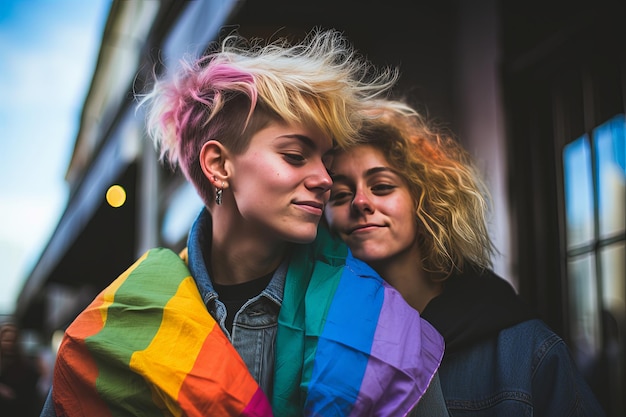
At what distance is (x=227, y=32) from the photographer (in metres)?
4.12

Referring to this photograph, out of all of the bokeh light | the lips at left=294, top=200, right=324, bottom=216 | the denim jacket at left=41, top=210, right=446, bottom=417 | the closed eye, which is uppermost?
the bokeh light

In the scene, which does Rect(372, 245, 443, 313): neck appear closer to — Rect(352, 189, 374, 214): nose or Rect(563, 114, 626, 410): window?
Rect(352, 189, 374, 214): nose

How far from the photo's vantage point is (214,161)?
6.51 feet

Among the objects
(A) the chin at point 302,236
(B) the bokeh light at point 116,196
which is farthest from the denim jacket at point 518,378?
(B) the bokeh light at point 116,196

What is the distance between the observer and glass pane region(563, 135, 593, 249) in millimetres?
3594

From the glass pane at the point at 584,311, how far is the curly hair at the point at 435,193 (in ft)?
5.08

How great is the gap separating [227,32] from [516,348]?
2817 mm

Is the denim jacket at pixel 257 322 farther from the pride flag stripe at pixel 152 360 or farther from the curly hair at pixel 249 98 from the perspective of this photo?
the curly hair at pixel 249 98

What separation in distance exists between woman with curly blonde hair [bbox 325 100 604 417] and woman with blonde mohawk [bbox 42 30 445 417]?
14 centimetres

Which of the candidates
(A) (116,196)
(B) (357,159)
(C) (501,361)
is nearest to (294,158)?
(B) (357,159)

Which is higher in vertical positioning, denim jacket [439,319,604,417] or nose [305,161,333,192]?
nose [305,161,333,192]

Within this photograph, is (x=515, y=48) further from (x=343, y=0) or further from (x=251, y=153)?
(x=251, y=153)

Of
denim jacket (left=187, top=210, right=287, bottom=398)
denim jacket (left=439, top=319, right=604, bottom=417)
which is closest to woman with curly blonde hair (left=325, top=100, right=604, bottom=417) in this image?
denim jacket (left=439, top=319, right=604, bottom=417)

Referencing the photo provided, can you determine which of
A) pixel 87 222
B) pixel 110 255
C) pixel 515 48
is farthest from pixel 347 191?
pixel 110 255
